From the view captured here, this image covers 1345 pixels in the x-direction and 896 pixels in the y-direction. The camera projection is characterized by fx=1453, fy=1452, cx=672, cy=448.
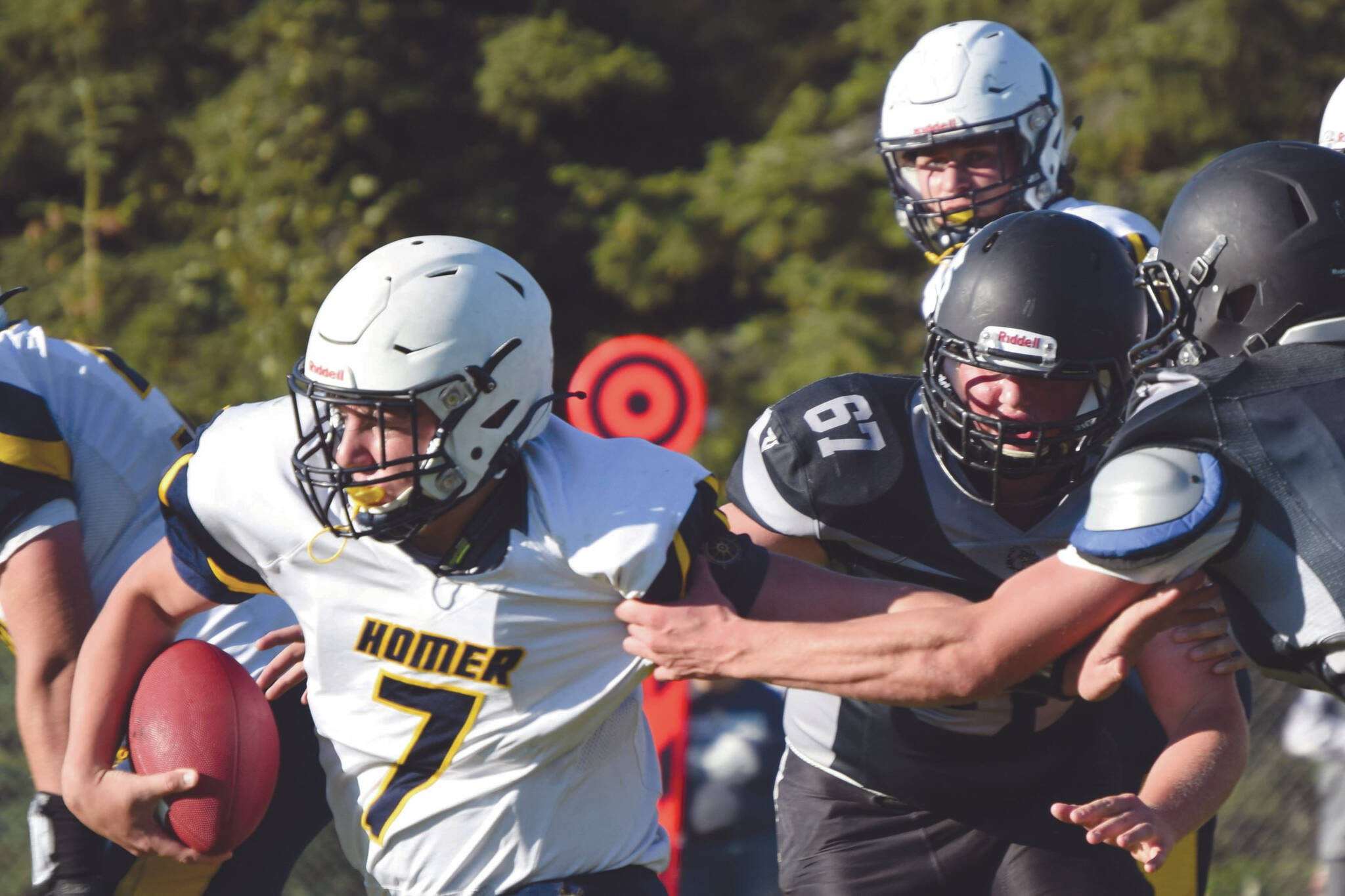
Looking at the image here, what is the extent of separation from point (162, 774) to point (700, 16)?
7.76 m

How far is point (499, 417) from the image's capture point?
2.33 m

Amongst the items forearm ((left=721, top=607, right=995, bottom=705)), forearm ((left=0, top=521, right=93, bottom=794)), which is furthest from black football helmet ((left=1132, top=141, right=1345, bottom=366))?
forearm ((left=0, top=521, right=93, bottom=794))

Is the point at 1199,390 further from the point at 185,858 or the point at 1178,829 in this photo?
the point at 185,858

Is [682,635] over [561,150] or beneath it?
over

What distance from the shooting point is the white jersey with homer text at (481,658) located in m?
2.29

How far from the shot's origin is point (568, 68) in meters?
8.50

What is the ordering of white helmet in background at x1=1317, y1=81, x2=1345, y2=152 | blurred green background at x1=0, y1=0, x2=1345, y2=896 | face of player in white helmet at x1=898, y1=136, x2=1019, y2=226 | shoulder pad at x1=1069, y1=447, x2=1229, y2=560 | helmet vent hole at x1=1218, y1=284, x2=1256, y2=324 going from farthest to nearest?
blurred green background at x1=0, y1=0, x2=1345, y2=896, white helmet in background at x1=1317, y1=81, x2=1345, y2=152, face of player in white helmet at x1=898, y1=136, x2=1019, y2=226, helmet vent hole at x1=1218, y1=284, x2=1256, y2=324, shoulder pad at x1=1069, y1=447, x2=1229, y2=560

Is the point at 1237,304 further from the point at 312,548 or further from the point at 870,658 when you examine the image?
the point at 312,548

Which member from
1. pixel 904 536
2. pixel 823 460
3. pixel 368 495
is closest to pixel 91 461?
pixel 368 495

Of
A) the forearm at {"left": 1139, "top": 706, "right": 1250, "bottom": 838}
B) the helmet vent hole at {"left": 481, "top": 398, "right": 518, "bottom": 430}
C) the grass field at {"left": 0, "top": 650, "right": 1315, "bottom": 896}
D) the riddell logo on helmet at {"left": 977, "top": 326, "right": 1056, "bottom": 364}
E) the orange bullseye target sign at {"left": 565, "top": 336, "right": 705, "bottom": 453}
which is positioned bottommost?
the grass field at {"left": 0, "top": 650, "right": 1315, "bottom": 896}

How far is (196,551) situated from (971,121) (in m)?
2.38

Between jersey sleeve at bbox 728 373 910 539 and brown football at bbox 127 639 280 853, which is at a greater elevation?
jersey sleeve at bbox 728 373 910 539

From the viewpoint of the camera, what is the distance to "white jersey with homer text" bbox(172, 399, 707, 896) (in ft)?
7.52

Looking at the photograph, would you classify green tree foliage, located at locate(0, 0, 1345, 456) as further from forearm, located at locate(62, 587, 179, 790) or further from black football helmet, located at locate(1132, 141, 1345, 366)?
forearm, located at locate(62, 587, 179, 790)
